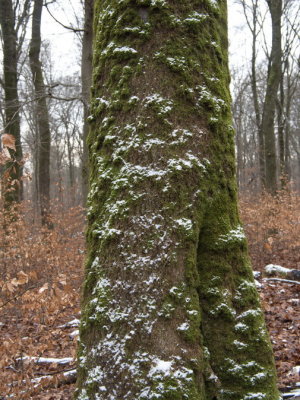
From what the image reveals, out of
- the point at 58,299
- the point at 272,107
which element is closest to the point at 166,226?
the point at 58,299

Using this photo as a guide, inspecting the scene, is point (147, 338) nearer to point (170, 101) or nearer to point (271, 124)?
point (170, 101)

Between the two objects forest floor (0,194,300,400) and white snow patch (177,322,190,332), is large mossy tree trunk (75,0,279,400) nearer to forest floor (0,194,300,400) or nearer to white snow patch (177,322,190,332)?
white snow patch (177,322,190,332)

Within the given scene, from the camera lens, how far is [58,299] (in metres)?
3.26

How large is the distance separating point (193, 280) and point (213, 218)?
1.43ft

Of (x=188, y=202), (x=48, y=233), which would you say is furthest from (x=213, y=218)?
(x=48, y=233)

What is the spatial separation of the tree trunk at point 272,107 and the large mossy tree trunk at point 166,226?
32.2 feet

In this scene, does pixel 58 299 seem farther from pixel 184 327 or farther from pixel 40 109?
pixel 40 109

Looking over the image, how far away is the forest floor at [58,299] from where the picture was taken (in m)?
3.38

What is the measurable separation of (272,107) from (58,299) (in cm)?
1109

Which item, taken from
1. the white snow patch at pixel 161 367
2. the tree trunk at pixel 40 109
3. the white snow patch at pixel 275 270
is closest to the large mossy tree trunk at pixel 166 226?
the white snow patch at pixel 161 367

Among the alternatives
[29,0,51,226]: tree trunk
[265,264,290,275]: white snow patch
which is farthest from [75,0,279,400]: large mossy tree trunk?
[29,0,51,226]: tree trunk

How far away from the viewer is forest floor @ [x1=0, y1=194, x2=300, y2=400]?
3.38 meters

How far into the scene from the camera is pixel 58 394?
3.39 metres

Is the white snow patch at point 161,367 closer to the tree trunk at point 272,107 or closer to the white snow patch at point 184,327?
the white snow patch at point 184,327
